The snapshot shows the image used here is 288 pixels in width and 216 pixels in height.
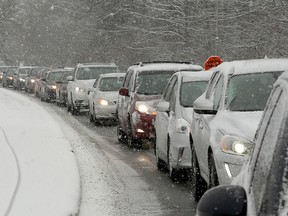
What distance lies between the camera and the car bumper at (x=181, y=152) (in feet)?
35.9

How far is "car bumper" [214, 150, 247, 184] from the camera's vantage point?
736 centimetres

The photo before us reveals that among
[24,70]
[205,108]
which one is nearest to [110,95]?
[205,108]

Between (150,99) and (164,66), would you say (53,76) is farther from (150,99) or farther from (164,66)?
(150,99)

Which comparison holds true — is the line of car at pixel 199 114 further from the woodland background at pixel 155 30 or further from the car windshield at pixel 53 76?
the car windshield at pixel 53 76

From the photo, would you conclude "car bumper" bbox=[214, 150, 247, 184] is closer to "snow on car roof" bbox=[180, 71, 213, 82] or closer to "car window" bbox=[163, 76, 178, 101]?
"snow on car roof" bbox=[180, 71, 213, 82]

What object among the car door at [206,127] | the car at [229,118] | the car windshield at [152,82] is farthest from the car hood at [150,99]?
the car door at [206,127]

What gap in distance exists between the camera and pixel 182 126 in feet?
36.8

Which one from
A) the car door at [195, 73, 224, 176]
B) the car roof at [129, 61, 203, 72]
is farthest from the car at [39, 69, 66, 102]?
the car door at [195, 73, 224, 176]

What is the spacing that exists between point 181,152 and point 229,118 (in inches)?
118

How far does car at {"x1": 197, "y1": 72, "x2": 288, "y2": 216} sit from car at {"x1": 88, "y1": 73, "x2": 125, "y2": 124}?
19947mm

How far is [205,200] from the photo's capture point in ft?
9.47

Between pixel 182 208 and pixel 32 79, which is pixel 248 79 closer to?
pixel 182 208

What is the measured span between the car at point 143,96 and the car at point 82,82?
1117 centimetres

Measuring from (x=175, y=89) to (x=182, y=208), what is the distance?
3.76m
